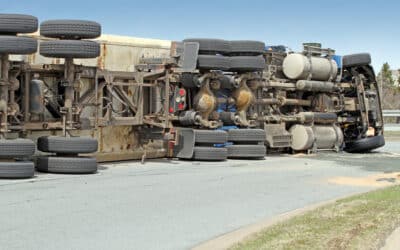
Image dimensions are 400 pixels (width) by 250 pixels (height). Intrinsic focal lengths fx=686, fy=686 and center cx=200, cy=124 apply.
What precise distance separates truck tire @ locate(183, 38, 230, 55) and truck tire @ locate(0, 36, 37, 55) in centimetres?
521

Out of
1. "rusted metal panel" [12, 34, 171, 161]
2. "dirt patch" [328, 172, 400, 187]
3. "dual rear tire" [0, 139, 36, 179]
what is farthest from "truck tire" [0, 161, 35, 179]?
"dirt patch" [328, 172, 400, 187]

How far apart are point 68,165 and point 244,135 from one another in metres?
5.78

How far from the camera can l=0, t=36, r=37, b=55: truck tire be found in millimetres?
12250

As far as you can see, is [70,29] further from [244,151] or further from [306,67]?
[306,67]

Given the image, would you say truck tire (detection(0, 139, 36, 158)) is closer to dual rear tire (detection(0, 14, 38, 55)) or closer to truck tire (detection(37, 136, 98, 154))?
truck tire (detection(37, 136, 98, 154))

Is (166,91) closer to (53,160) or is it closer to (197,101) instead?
(197,101)

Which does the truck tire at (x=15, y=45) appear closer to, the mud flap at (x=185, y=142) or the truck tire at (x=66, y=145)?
the truck tire at (x=66, y=145)

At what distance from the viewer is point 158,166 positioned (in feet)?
50.1

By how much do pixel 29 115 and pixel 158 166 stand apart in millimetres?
3142

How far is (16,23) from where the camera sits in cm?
1244

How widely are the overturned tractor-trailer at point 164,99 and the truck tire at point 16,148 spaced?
18 millimetres

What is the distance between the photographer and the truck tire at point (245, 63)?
17.5 m

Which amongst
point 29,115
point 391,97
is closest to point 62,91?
point 29,115

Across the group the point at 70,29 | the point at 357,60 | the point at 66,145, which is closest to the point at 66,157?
the point at 66,145
